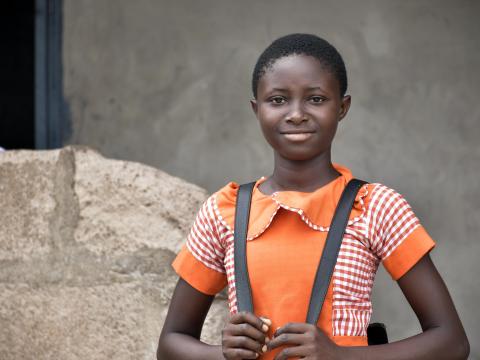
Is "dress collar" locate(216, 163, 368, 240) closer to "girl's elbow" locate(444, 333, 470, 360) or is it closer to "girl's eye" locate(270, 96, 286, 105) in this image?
"girl's eye" locate(270, 96, 286, 105)

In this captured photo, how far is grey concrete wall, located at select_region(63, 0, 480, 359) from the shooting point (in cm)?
349

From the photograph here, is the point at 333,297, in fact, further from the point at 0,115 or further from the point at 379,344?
the point at 0,115

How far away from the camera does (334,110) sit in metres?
2.11

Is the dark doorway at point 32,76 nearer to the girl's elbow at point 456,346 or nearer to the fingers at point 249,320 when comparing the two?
the fingers at point 249,320

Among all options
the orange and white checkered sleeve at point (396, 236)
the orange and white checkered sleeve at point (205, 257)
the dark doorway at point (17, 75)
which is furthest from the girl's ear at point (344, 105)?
the dark doorway at point (17, 75)

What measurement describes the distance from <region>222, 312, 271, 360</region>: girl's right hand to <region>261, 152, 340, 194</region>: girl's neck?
36 centimetres

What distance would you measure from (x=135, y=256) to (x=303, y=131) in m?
1.12

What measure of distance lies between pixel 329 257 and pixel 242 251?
0.20 m

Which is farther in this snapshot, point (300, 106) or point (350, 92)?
point (350, 92)

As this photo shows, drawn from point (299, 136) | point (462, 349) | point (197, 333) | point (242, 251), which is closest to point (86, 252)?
point (197, 333)

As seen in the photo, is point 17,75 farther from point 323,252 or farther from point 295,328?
point 295,328

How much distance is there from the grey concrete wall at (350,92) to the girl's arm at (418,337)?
1.50 meters

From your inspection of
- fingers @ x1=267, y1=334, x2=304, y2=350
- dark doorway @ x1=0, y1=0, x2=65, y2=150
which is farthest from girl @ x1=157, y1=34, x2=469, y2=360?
dark doorway @ x1=0, y1=0, x2=65, y2=150

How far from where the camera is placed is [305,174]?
216cm
